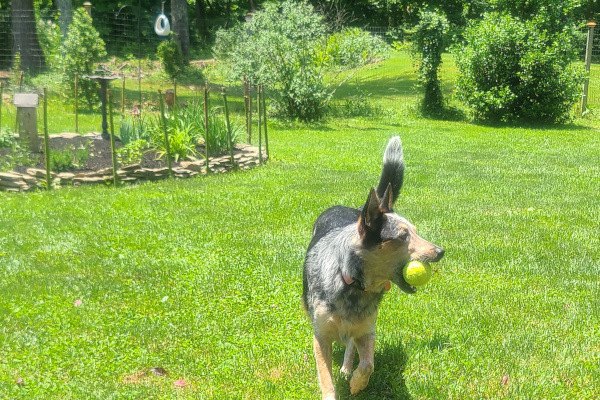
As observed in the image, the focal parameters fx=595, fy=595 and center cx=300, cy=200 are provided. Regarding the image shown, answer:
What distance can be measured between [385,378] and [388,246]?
1195 mm

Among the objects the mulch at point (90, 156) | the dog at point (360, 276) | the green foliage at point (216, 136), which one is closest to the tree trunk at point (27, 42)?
the mulch at point (90, 156)

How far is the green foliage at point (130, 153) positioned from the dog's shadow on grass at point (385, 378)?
7.97 meters

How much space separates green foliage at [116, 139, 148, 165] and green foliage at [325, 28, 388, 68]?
10.5 meters

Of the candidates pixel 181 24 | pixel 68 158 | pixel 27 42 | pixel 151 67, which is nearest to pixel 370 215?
pixel 68 158

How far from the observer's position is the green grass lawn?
4.13 metres

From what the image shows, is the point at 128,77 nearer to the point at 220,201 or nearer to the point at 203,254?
the point at 220,201

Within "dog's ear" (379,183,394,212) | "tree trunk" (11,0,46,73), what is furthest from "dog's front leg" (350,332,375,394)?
"tree trunk" (11,0,46,73)

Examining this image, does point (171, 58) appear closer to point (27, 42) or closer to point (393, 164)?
point (27, 42)

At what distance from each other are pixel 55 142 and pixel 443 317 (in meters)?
9.07

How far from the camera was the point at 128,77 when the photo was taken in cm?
2678

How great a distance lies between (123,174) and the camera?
11.0 m

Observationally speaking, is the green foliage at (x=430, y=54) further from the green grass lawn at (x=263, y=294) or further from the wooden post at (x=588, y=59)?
the green grass lawn at (x=263, y=294)

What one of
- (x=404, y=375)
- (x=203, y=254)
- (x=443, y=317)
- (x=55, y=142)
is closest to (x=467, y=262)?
(x=443, y=317)

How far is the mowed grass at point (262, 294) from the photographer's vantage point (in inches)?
163
